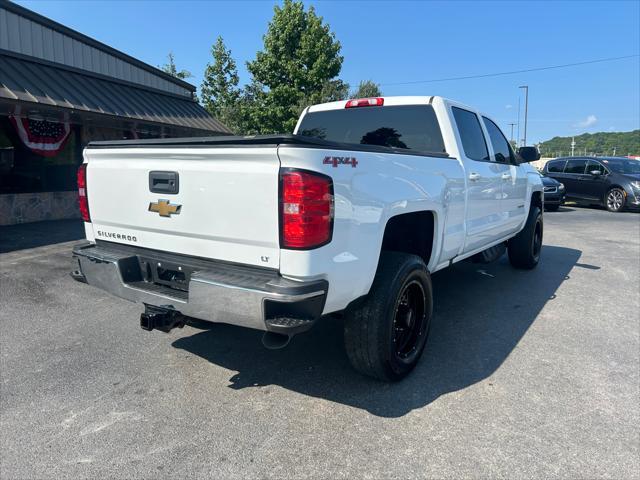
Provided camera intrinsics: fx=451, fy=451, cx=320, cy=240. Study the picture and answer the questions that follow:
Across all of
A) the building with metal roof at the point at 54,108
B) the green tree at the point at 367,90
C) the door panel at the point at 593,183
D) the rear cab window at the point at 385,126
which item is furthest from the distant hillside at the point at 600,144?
the rear cab window at the point at 385,126

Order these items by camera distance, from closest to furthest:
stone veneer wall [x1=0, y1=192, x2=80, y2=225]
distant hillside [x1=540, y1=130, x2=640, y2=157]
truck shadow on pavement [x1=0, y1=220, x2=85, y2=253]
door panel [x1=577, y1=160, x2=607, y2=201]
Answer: truck shadow on pavement [x1=0, y1=220, x2=85, y2=253] < stone veneer wall [x1=0, y1=192, x2=80, y2=225] < door panel [x1=577, y1=160, x2=607, y2=201] < distant hillside [x1=540, y1=130, x2=640, y2=157]

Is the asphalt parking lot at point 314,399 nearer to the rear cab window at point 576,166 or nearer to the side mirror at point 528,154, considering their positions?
the side mirror at point 528,154

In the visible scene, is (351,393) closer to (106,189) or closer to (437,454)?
(437,454)

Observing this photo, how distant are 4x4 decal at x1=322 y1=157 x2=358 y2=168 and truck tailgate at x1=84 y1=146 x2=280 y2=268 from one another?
10.6 inches

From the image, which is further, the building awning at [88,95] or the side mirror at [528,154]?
the building awning at [88,95]

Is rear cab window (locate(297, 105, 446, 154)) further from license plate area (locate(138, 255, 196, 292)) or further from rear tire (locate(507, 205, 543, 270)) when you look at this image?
rear tire (locate(507, 205, 543, 270))

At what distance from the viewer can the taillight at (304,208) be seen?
236 cm

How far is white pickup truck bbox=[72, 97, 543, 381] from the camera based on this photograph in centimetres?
240

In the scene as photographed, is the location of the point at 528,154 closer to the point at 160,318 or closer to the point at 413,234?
the point at 413,234

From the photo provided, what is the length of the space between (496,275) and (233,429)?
4.84 m

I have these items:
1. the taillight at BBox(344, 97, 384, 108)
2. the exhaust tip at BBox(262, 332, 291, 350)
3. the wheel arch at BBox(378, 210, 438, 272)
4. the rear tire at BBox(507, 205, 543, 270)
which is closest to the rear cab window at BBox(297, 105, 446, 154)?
the taillight at BBox(344, 97, 384, 108)

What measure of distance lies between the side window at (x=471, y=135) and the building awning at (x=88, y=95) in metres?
7.58

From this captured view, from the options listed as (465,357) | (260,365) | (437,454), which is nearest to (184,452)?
(260,365)

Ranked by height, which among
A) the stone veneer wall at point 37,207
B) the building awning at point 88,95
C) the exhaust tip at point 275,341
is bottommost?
the exhaust tip at point 275,341
